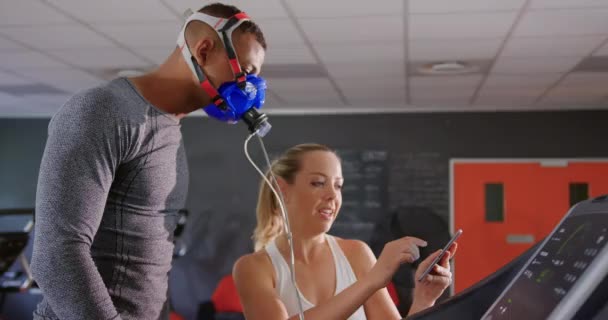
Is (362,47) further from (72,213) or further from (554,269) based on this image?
(554,269)

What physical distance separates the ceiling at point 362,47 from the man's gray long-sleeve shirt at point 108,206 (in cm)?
225

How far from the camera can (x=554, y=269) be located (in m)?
0.59

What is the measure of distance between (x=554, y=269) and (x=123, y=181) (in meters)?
0.70

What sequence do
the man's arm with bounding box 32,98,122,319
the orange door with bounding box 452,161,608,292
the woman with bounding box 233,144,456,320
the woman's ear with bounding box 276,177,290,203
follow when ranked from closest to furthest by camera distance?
the man's arm with bounding box 32,98,122,319 → the woman with bounding box 233,144,456,320 → the woman's ear with bounding box 276,177,290,203 → the orange door with bounding box 452,161,608,292

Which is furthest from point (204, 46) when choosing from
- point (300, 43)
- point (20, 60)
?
point (20, 60)

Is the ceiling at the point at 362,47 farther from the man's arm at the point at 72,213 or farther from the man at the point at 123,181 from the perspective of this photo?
the man's arm at the point at 72,213

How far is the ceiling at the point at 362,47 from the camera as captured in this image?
11.1 feet

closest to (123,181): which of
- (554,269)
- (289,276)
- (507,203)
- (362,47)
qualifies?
(554,269)

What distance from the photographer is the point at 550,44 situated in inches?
156

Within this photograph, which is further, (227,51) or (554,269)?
(227,51)

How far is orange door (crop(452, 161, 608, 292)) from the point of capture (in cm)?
640

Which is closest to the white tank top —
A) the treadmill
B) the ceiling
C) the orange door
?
the treadmill

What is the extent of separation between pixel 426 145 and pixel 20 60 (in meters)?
3.75

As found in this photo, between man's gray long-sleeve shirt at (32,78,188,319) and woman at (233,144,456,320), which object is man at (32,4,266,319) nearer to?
man's gray long-sleeve shirt at (32,78,188,319)
